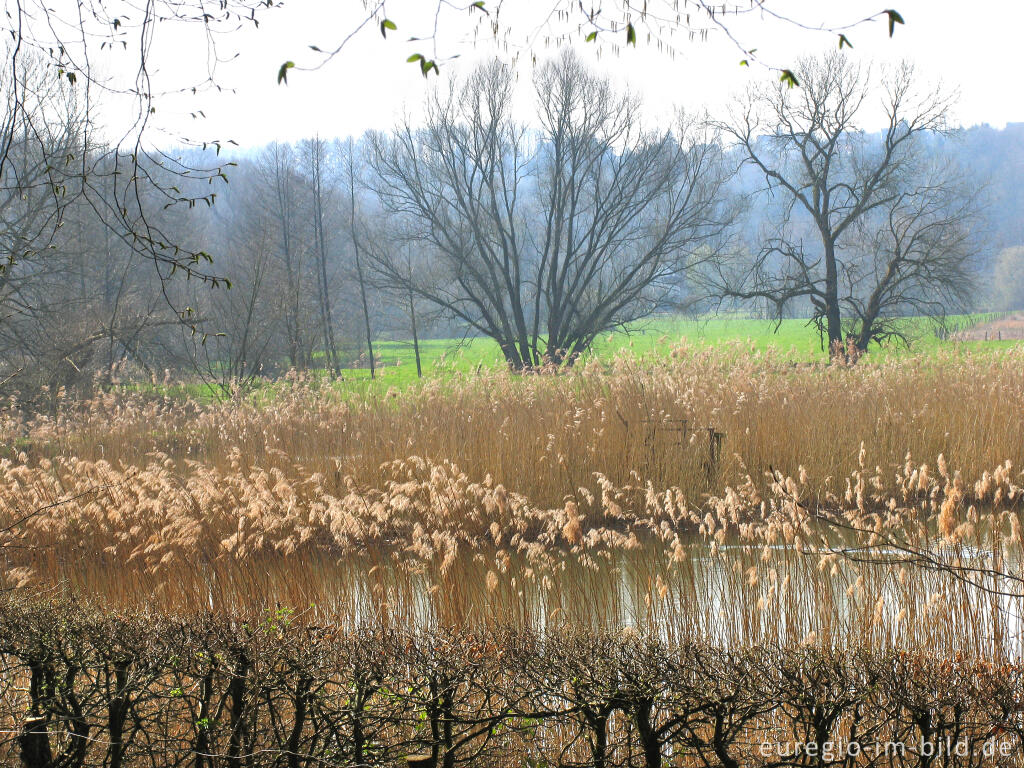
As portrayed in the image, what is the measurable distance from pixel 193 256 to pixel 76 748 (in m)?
1.39

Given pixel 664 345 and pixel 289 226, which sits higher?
pixel 289 226

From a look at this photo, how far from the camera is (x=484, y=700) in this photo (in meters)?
2.00

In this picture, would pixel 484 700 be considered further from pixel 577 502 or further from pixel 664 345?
pixel 664 345

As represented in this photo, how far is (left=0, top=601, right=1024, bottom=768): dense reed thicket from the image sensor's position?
1.78m

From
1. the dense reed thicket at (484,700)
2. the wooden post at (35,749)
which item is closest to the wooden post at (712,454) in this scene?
the dense reed thicket at (484,700)

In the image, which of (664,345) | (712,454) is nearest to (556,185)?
(664,345)

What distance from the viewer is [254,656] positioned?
6.85ft

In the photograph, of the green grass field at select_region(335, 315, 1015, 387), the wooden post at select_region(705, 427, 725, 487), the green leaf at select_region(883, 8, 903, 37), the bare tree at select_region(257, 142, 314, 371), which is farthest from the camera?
the bare tree at select_region(257, 142, 314, 371)

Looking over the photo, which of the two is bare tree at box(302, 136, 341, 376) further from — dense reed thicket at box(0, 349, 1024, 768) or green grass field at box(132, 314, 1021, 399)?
dense reed thicket at box(0, 349, 1024, 768)

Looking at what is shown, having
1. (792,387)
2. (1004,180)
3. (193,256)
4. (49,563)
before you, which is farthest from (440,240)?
(1004,180)

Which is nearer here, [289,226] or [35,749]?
[35,749]

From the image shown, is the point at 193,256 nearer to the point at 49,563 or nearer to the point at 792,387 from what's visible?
the point at 49,563

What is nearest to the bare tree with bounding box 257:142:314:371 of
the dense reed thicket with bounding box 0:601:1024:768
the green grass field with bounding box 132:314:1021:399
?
the green grass field with bounding box 132:314:1021:399

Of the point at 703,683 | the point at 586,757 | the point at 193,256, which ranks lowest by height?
the point at 586,757
